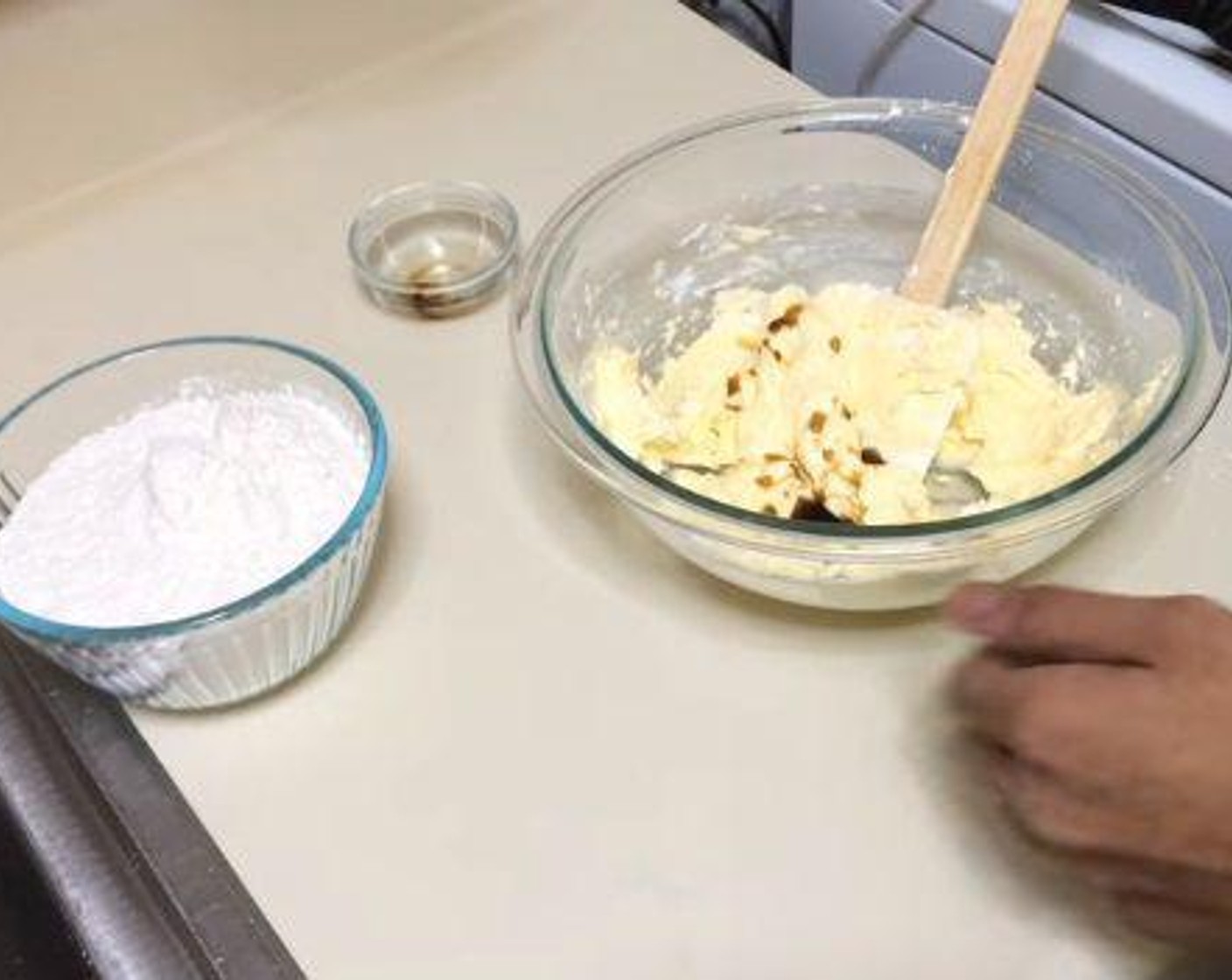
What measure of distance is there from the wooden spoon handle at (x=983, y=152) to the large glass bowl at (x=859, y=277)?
0.04m

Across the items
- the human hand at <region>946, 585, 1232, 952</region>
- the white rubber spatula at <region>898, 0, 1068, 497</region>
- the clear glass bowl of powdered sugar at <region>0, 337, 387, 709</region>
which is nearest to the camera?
the human hand at <region>946, 585, 1232, 952</region>

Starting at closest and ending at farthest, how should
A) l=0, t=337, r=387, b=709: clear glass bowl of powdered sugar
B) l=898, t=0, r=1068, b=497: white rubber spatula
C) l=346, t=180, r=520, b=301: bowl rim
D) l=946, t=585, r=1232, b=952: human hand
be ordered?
l=946, t=585, r=1232, b=952: human hand, l=0, t=337, r=387, b=709: clear glass bowl of powdered sugar, l=898, t=0, r=1068, b=497: white rubber spatula, l=346, t=180, r=520, b=301: bowl rim

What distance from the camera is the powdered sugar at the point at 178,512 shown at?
0.58m

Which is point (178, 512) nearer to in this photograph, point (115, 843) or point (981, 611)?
point (115, 843)

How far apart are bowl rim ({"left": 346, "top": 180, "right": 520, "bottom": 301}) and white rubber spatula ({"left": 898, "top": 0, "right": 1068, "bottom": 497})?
0.75 feet

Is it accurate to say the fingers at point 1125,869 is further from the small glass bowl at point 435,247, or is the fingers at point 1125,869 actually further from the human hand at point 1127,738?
the small glass bowl at point 435,247

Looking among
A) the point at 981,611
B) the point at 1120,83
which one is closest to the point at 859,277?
the point at 1120,83

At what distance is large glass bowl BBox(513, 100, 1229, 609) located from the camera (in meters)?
0.57

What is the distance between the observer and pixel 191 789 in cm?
60

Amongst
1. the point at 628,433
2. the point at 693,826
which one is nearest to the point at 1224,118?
the point at 628,433

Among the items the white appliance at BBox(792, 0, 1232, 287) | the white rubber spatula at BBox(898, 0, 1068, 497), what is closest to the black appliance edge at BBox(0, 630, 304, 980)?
the white rubber spatula at BBox(898, 0, 1068, 497)

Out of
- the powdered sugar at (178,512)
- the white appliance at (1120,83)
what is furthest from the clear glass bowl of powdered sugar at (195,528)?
the white appliance at (1120,83)

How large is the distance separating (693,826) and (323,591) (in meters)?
0.18

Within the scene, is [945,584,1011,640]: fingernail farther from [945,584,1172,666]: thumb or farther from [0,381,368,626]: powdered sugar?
[0,381,368,626]: powdered sugar
